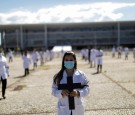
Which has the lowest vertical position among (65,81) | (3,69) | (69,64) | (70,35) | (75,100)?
(70,35)

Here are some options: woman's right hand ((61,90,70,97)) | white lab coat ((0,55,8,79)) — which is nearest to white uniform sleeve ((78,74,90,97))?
woman's right hand ((61,90,70,97))

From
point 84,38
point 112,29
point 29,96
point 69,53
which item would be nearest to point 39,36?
point 84,38

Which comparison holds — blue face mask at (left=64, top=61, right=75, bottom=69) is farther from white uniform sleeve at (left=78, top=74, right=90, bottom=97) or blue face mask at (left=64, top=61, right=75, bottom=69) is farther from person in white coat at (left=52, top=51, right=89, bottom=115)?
white uniform sleeve at (left=78, top=74, right=90, bottom=97)

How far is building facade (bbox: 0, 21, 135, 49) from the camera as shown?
4584 inches

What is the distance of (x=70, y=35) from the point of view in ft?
385

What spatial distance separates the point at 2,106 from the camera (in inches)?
439

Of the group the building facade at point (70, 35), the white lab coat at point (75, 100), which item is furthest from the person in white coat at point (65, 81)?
the building facade at point (70, 35)

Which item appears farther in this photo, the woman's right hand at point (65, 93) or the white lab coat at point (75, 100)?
the white lab coat at point (75, 100)

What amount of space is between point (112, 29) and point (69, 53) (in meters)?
114

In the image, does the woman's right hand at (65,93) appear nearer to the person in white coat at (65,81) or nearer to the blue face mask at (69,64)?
the person in white coat at (65,81)

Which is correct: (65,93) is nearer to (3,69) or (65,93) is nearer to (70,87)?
(70,87)

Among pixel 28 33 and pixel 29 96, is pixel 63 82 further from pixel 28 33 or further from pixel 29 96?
pixel 28 33

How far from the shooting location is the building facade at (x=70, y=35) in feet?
382

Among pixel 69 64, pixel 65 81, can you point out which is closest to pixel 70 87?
pixel 65 81
